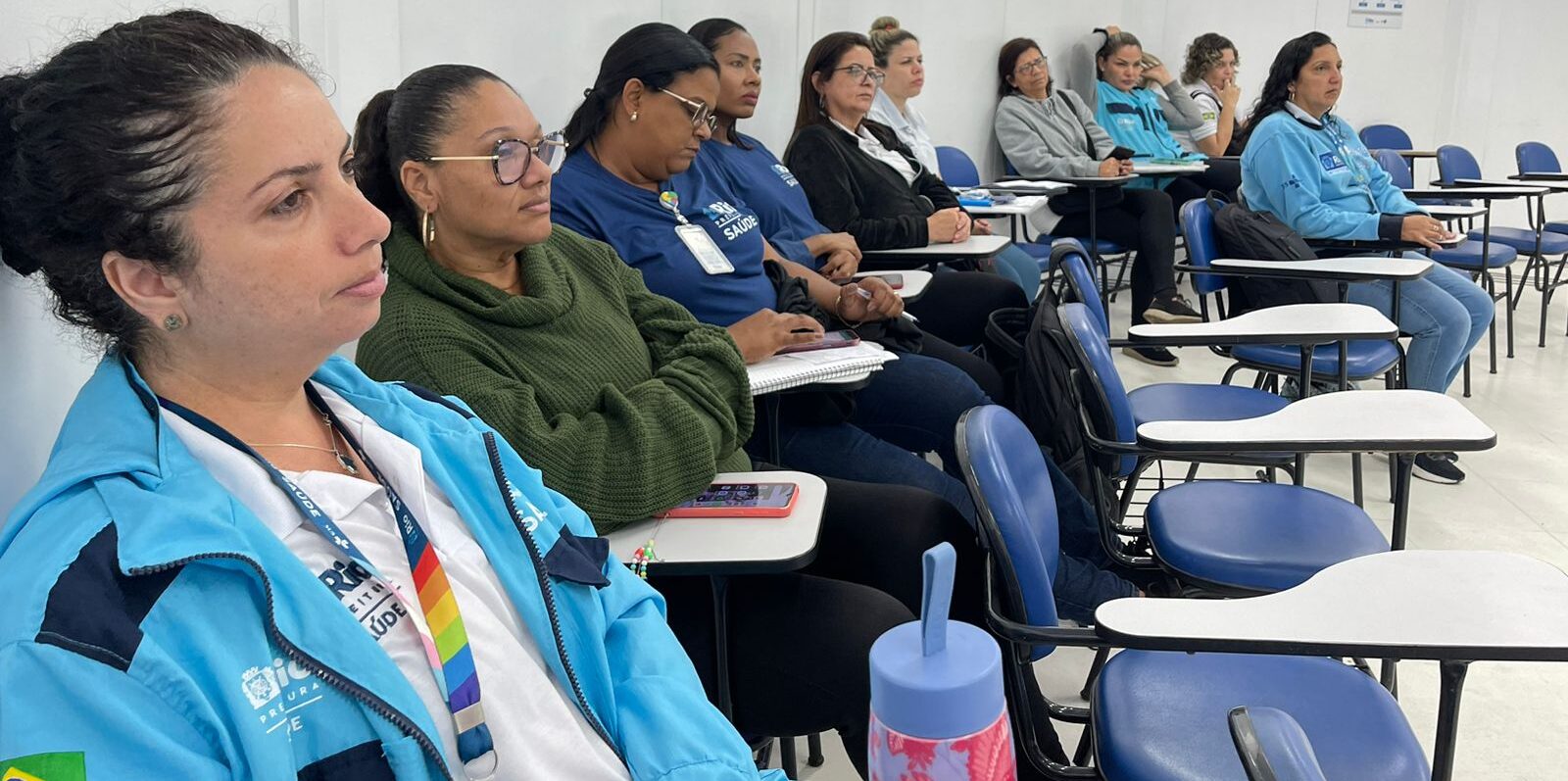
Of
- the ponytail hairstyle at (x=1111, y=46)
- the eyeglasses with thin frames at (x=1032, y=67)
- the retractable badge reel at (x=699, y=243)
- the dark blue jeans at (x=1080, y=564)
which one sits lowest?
the dark blue jeans at (x=1080, y=564)

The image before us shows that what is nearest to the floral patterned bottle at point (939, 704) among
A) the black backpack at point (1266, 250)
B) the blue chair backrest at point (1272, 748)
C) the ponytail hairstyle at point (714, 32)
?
the blue chair backrest at point (1272, 748)

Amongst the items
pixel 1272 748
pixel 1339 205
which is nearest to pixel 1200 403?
pixel 1339 205

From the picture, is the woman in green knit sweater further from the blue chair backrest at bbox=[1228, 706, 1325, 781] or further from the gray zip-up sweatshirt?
the gray zip-up sweatshirt

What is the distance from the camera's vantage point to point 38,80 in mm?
801

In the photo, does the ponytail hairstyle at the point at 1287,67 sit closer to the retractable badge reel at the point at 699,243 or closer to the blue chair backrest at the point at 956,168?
the blue chair backrest at the point at 956,168

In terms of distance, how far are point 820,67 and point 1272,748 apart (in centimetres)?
315

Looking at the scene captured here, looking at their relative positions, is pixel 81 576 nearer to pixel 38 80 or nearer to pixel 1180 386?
pixel 38 80

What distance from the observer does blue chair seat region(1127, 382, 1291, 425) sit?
2.41 m

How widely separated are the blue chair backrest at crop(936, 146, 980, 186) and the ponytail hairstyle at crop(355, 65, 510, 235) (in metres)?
3.63

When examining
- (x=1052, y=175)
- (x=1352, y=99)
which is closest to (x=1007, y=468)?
(x=1052, y=175)

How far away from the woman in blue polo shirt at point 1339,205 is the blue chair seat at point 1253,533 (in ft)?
5.89

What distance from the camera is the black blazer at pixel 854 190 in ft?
11.3

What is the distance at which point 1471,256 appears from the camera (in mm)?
4719

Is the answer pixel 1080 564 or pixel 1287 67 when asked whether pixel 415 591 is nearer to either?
pixel 1080 564
